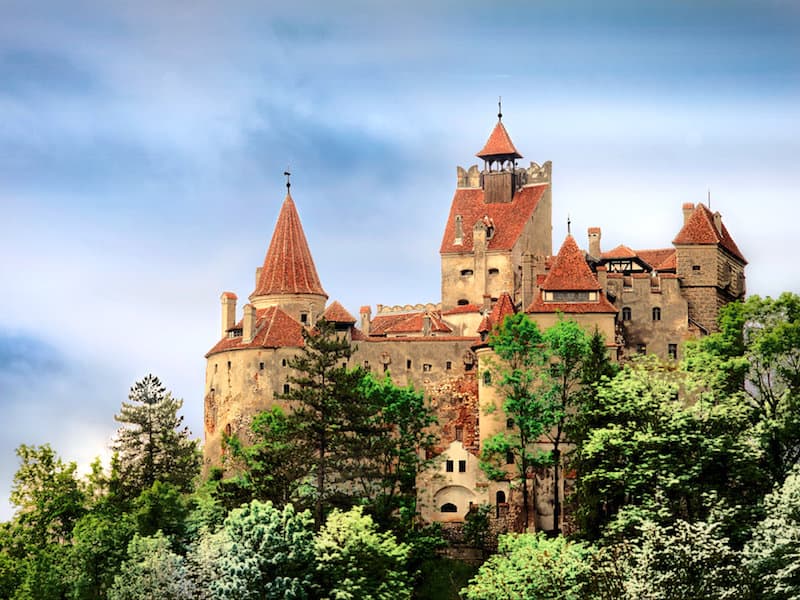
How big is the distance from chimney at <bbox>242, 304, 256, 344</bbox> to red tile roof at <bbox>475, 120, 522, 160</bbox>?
851 inches

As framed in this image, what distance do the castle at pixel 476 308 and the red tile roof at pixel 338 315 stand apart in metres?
0.11

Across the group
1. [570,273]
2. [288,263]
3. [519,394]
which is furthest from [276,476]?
[288,263]

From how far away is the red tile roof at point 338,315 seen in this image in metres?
115

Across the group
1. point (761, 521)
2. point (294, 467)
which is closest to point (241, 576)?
point (294, 467)

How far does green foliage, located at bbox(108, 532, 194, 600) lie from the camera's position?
81.9m

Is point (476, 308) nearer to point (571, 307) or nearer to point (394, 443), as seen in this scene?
point (571, 307)

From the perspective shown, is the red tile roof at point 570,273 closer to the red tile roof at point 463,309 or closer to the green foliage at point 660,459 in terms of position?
the red tile roof at point 463,309

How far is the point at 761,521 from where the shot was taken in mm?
81000

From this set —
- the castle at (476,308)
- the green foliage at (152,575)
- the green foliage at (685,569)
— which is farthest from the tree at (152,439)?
the green foliage at (685,569)

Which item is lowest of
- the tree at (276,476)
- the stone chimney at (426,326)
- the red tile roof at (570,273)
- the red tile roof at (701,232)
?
the tree at (276,476)

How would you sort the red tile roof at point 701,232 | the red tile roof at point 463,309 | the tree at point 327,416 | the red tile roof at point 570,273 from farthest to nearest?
the red tile roof at point 463,309 < the red tile roof at point 701,232 < the red tile roof at point 570,273 < the tree at point 327,416

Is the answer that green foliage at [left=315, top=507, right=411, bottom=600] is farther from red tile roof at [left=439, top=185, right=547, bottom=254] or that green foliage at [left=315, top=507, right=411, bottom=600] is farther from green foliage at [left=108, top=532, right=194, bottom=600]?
red tile roof at [left=439, top=185, right=547, bottom=254]

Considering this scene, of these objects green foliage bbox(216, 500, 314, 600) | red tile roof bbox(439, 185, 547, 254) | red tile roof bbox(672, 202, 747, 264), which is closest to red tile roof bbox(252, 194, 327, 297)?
red tile roof bbox(439, 185, 547, 254)

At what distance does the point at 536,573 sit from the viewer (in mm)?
83625
